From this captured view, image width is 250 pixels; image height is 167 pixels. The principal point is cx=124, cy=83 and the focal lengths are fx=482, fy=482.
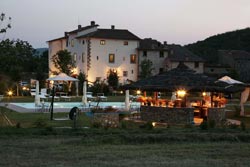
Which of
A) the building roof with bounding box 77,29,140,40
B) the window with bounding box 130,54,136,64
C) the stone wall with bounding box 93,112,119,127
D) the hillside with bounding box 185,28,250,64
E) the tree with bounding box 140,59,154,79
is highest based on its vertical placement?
the hillside with bounding box 185,28,250,64

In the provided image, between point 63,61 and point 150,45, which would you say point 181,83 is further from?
point 150,45

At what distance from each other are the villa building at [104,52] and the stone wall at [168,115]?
32.9m

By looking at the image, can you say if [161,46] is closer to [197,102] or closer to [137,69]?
[137,69]

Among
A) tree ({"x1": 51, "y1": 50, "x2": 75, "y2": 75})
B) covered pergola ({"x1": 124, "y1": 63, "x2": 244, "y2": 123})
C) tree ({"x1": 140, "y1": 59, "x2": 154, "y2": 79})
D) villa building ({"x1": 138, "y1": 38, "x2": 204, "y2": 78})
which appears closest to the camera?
covered pergola ({"x1": 124, "y1": 63, "x2": 244, "y2": 123})

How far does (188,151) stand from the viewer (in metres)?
10.4

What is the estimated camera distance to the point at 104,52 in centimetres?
5594

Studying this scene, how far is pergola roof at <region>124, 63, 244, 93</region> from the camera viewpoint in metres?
21.4

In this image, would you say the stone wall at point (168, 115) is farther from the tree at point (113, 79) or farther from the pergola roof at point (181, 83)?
the tree at point (113, 79)

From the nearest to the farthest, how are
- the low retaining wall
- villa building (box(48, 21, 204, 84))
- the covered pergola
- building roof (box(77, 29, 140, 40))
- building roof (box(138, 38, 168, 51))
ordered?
the covered pergola → the low retaining wall → villa building (box(48, 21, 204, 84)) → building roof (box(77, 29, 140, 40)) → building roof (box(138, 38, 168, 51))

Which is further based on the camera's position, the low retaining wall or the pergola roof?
the low retaining wall

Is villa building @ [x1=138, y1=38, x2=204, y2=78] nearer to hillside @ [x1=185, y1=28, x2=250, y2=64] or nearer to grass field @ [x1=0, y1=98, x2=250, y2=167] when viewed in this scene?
hillside @ [x1=185, y1=28, x2=250, y2=64]

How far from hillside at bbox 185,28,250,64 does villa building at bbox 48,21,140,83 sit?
131 ft

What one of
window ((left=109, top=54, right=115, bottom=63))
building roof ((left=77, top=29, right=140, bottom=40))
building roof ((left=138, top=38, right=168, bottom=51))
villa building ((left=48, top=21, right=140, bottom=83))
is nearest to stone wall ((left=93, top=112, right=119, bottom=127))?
villa building ((left=48, top=21, right=140, bottom=83))

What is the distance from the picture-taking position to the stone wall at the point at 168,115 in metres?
21.2
